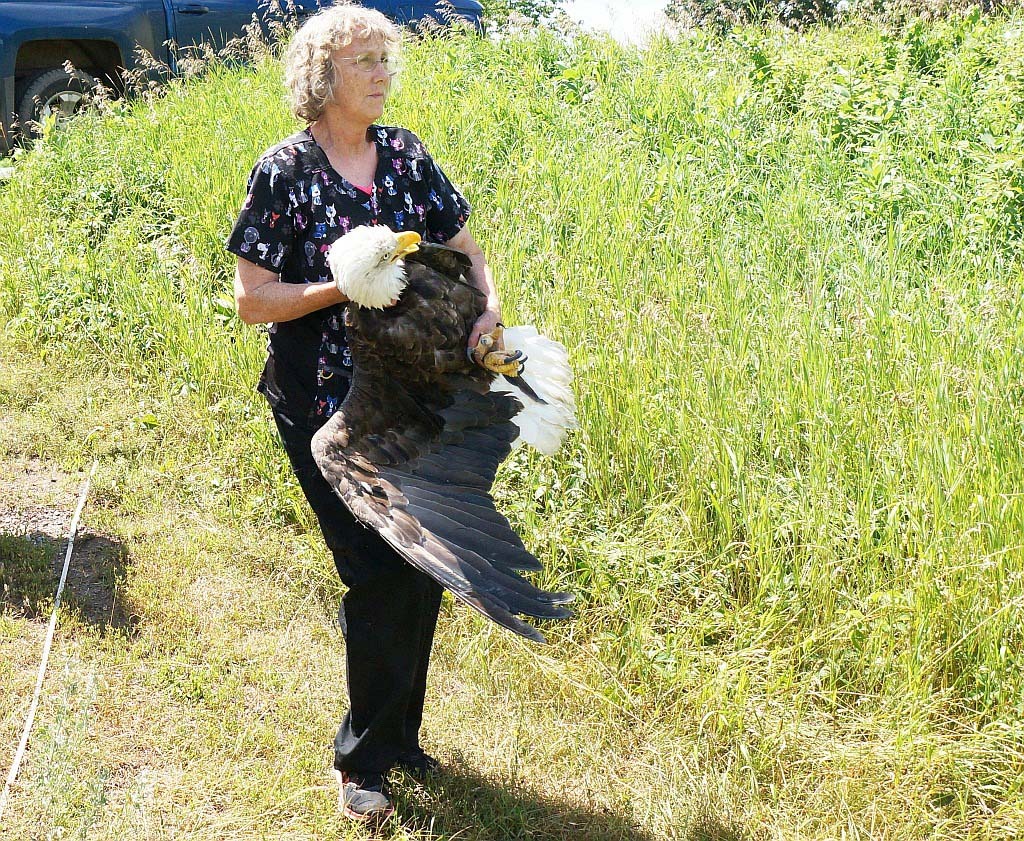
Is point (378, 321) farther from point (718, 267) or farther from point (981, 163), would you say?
point (981, 163)

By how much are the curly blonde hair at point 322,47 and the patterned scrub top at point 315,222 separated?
110mm

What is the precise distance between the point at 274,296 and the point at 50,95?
7.52m

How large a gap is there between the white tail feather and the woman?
498mm

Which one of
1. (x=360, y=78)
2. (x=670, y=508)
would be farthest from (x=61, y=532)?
(x=360, y=78)

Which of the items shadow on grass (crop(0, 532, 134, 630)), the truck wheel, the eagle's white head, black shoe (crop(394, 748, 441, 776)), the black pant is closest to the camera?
the eagle's white head

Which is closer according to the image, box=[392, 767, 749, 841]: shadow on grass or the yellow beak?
the yellow beak

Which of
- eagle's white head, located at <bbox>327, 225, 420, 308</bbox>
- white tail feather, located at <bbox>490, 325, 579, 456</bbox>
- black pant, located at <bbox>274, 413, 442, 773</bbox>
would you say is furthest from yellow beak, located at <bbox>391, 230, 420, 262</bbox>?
white tail feather, located at <bbox>490, 325, 579, 456</bbox>

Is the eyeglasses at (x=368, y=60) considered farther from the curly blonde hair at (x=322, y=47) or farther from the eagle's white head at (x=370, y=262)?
the eagle's white head at (x=370, y=262)

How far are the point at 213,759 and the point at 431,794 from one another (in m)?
0.73

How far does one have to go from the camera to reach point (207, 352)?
5.49 metres

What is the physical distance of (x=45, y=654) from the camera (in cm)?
377

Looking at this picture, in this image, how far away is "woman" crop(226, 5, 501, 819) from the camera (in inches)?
111

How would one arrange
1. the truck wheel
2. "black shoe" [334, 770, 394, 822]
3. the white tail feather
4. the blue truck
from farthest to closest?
the truck wheel, the blue truck, the white tail feather, "black shoe" [334, 770, 394, 822]

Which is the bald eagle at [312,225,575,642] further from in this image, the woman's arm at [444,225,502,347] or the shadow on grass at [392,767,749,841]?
the shadow on grass at [392,767,749,841]
